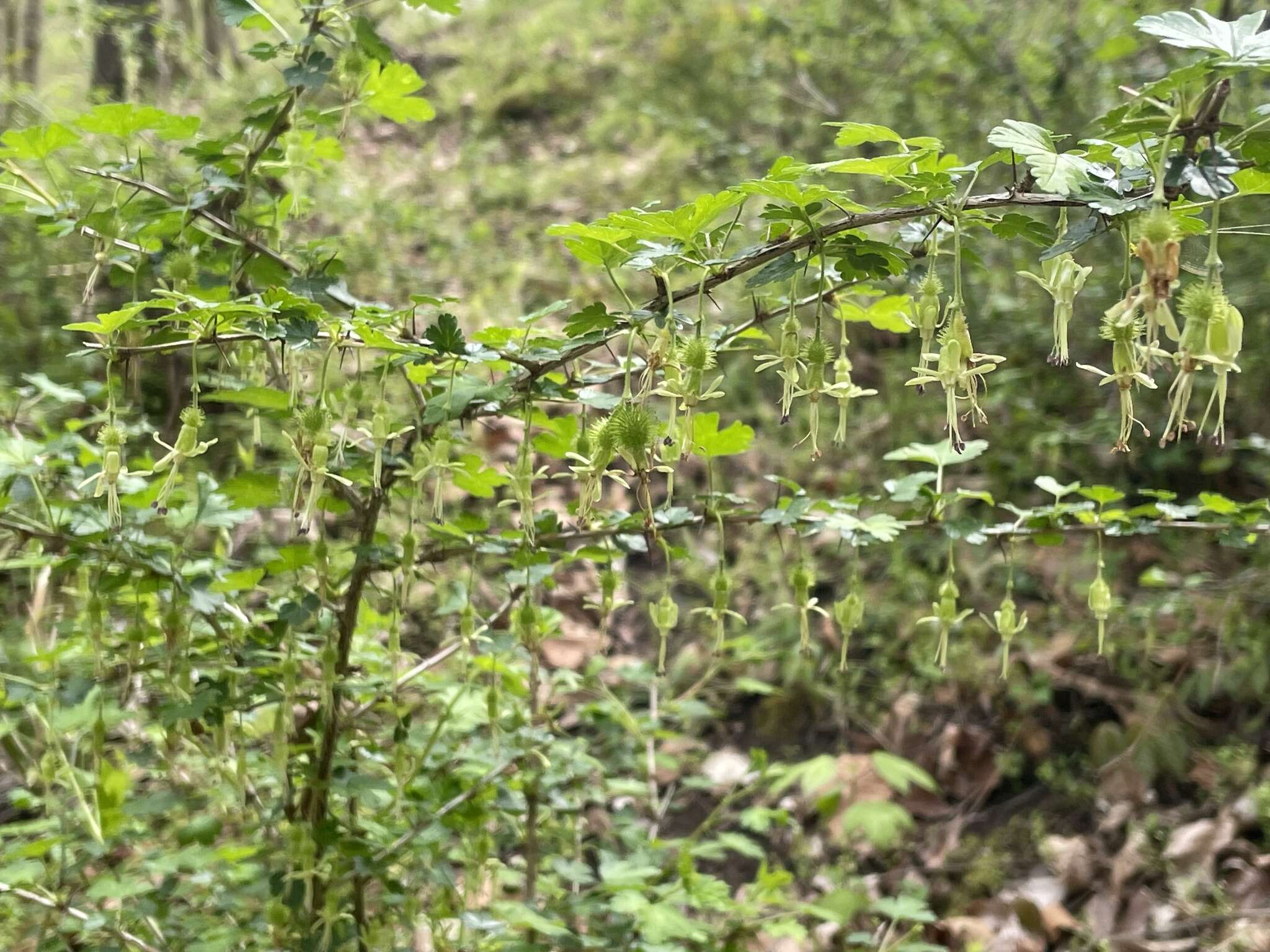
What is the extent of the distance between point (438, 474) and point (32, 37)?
724cm

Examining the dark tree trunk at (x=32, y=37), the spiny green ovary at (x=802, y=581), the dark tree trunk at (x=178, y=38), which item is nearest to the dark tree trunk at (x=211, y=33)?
the dark tree trunk at (x=178, y=38)

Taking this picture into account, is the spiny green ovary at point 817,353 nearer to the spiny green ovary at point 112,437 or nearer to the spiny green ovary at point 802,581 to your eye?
the spiny green ovary at point 802,581

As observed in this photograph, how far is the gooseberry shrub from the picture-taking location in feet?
2.58

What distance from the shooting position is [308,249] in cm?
125

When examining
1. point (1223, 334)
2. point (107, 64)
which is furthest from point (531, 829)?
point (107, 64)

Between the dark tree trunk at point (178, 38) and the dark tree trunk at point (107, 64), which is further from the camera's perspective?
the dark tree trunk at point (107, 64)

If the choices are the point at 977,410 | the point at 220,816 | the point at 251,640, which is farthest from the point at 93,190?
the point at 220,816

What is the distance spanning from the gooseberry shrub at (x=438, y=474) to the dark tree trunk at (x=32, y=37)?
5200mm

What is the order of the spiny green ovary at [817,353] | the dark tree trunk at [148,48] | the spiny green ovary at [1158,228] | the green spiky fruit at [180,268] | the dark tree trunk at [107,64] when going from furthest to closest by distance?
the dark tree trunk at [107,64], the dark tree trunk at [148,48], the green spiky fruit at [180,268], the spiny green ovary at [817,353], the spiny green ovary at [1158,228]

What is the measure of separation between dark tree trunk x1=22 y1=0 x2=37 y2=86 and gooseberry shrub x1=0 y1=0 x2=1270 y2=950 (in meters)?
5.20

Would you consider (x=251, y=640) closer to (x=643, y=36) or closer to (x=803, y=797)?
(x=803, y=797)

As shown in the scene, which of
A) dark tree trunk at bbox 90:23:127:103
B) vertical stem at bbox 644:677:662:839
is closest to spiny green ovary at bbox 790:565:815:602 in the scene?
vertical stem at bbox 644:677:662:839

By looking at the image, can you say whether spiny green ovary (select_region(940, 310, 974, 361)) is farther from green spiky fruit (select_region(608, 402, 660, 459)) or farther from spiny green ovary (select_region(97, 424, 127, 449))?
spiny green ovary (select_region(97, 424, 127, 449))

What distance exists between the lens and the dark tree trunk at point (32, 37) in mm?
5797
